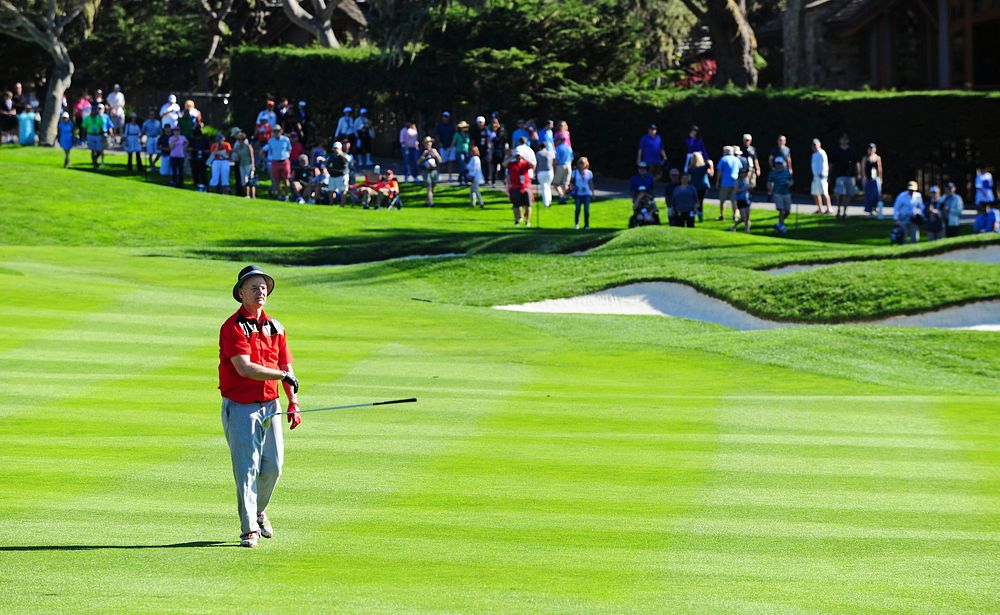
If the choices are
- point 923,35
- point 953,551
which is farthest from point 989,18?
point 953,551

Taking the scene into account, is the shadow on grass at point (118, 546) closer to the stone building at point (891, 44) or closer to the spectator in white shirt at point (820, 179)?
the spectator in white shirt at point (820, 179)

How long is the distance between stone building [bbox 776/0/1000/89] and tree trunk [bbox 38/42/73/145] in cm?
2403

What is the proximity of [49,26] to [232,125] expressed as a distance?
729 cm

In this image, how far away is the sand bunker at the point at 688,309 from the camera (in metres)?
25.5

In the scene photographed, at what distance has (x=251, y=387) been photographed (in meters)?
10.1

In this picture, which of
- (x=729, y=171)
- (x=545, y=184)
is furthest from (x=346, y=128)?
(x=729, y=171)

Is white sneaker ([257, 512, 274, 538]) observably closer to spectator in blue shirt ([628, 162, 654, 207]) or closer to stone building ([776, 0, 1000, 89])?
spectator in blue shirt ([628, 162, 654, 207])

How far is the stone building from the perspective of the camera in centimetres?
5331

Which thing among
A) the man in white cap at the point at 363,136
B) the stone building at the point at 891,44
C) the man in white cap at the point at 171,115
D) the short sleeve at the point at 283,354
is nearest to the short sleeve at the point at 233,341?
the short sleeve at the point at 283,354

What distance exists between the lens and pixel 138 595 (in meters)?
8.92

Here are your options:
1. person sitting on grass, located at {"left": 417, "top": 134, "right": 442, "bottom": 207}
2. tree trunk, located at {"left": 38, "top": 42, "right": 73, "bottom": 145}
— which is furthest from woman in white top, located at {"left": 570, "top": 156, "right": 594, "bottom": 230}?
tree trunk, located at {"left": 38, "top": 42, "right": 73, "bottom": 145}

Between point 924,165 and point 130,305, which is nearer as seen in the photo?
point 130,305

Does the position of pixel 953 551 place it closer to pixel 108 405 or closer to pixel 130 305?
pixel 108 405

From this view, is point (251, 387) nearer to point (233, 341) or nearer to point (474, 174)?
point (233, 341)
